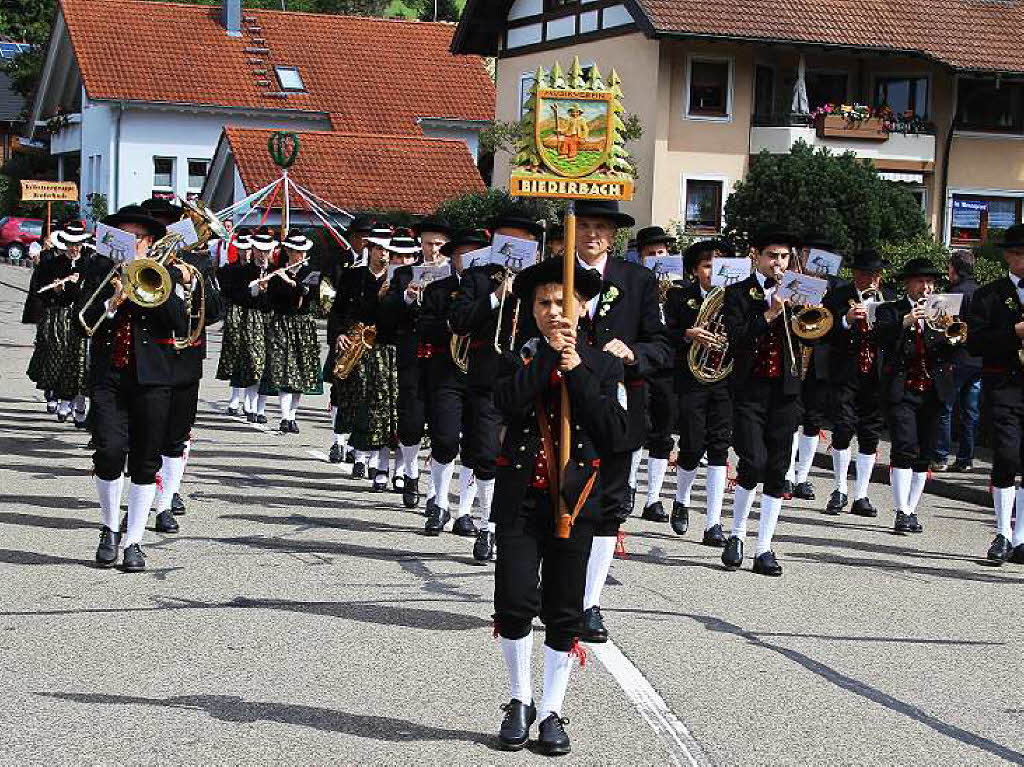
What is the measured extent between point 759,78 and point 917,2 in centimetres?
430

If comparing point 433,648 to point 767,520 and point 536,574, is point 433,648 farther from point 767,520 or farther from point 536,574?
point 767,520

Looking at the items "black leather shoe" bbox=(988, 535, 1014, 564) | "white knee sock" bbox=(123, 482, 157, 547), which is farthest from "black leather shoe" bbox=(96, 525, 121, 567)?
"black leather shoe" bbox=(988, 535, 1014, 564)

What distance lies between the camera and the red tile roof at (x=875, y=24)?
37.4 m

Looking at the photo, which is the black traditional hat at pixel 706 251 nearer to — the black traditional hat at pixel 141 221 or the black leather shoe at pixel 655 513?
the black leather shoe at pixel 655 513

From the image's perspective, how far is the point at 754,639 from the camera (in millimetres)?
8500

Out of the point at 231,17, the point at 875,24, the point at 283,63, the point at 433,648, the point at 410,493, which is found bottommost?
the point at 433,648

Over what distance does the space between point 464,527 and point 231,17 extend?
48.3 m

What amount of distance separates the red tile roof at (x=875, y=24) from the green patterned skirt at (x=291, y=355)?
19.7m

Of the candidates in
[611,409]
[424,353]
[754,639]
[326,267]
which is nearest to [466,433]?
[424,353]

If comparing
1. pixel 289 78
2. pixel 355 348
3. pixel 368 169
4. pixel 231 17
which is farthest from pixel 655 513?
pixel 231 17

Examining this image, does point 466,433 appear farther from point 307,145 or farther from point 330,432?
point 307,145

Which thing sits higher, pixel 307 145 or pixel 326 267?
pixel 307 145

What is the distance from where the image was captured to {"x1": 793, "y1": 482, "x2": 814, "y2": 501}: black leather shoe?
14.7 metres

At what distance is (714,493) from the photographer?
11.5 metres
